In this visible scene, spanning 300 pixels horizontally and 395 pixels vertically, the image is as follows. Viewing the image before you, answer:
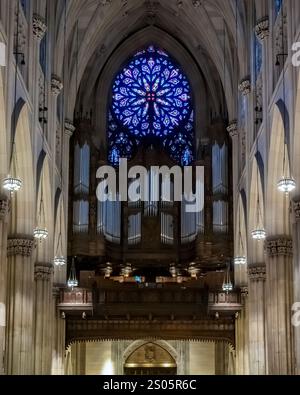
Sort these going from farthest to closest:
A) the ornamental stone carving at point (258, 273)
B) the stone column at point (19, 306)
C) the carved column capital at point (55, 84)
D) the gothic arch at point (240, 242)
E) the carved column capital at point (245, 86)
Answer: the gothic arch at point (240, 242), the carved column capital at point (245, 86), the carved column capital at point (55, 84), the ornamental stone carving at point (258, 273), the stone column at point (19, 306)

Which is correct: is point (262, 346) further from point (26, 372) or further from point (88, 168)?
point (88, 168)

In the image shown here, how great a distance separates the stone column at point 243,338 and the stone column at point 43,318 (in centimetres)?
870

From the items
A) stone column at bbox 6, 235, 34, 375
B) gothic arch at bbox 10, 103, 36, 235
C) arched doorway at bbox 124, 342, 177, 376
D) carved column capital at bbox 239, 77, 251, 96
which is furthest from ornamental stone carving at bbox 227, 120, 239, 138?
stone column at bbox 6, 235, 34, 375

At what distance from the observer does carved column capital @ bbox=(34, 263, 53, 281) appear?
35156 millimetres

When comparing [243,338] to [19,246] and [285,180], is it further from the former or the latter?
[285,180]

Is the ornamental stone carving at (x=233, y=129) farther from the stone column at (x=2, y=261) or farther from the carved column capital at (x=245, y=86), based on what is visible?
the stone column at (x=2, y=261)

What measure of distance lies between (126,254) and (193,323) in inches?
204

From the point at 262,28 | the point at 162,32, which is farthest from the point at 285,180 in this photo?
the point at 162,32

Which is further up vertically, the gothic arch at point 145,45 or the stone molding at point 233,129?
the gothic arch at point 145,45

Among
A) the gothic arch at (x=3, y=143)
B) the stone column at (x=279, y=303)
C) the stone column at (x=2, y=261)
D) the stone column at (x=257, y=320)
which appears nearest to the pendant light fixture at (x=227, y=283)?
the stone column at (x=257, y=320)

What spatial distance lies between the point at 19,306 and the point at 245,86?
1385 cm

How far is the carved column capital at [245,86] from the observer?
120 feet

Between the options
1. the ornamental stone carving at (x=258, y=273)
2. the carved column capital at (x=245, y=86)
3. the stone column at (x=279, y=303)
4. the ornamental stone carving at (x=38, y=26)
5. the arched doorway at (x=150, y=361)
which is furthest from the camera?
the arched doorway at (x=150, y=361)

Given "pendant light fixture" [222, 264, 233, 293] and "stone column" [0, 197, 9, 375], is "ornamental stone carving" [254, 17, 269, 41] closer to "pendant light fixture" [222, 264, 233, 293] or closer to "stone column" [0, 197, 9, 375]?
"pendant light fixture" [222, 264, 233, 293]
